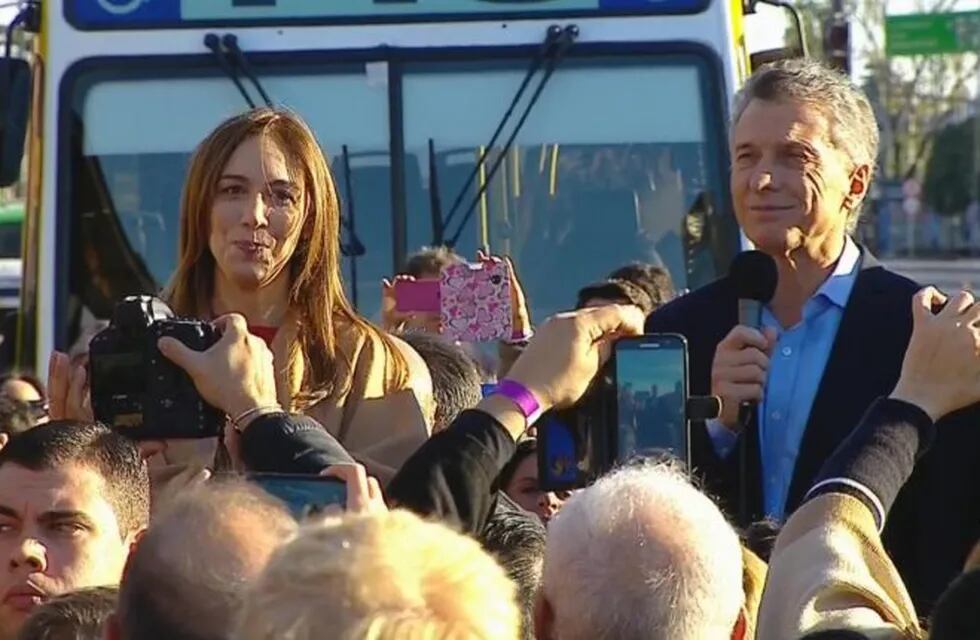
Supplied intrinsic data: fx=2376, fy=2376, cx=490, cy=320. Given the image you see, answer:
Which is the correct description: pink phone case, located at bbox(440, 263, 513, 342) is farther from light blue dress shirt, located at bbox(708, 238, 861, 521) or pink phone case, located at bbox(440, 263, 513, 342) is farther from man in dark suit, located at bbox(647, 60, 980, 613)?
light blue dress shirt, located at bbox(708, 238, 861, 521)

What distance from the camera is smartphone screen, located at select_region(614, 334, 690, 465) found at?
3811 mm

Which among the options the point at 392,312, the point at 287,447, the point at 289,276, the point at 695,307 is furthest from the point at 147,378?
the point at 392,312

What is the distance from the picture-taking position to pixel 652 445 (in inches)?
151

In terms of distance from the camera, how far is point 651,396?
3.83 m

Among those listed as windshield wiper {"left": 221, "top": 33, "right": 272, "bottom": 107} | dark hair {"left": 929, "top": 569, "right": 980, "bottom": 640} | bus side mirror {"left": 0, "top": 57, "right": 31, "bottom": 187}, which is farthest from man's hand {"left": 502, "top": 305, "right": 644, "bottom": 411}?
bus side mirror {"left": 0, "top": 57, "right": 31, "bottom": 187}

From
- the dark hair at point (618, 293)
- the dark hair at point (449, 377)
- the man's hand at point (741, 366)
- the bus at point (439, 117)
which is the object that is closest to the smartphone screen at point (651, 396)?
the man's hand at point (741, 366)

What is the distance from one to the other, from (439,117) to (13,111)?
148 cm

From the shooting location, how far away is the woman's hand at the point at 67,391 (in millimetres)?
4379

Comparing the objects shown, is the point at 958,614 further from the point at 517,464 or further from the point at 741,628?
the point at 517,464

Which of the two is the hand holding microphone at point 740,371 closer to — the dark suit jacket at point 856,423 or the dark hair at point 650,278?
the dark suit jacket at point 856,423

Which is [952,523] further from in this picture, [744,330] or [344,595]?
[344,595]

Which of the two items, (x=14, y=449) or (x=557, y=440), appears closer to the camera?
(x=557, y=440)

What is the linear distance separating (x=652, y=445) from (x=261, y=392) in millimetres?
646

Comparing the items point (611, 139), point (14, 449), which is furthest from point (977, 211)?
point (14, 449)
